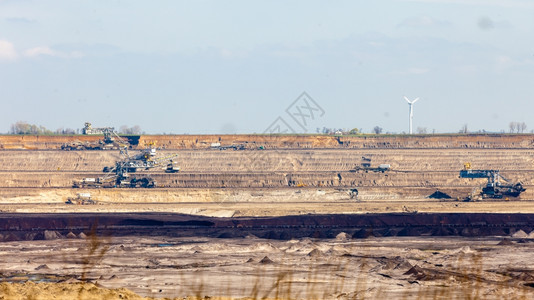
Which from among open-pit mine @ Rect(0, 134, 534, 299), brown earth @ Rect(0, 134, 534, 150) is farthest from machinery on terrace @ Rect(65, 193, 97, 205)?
brown earth @ Rect(0, 134, 534, 150)

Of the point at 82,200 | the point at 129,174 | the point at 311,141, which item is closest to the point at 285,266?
the point at 82,200

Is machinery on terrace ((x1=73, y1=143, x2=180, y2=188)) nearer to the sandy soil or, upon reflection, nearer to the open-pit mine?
the open-pit mine

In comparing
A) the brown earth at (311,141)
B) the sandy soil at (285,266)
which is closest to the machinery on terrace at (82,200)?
the sandy soil at (285,266)

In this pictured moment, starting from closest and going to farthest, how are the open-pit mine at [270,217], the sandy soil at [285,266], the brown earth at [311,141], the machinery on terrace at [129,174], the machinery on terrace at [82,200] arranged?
the sandy soil at [285,266] < the open-pit mine at [270,217] < the machinery on terrace at [82,200] < the machinery on terrace at [129,174] < the brown earth at [311,141]

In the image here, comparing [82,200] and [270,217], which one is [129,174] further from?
[270,217]

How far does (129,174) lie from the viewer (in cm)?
8738

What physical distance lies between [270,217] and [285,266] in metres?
23.9

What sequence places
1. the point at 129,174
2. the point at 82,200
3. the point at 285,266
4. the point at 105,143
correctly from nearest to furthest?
the point at 285,266 → the point at 82,200 → the point at 129,174 → the point at 105,143

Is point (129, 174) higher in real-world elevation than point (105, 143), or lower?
lower

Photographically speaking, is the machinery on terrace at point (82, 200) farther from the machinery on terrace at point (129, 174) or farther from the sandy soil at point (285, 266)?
the sandy soil at point (285, 266)

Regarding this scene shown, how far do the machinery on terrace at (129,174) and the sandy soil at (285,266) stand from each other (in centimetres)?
3182

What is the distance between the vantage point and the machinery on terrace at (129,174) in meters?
82.9

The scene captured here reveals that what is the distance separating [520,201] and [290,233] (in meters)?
32.3

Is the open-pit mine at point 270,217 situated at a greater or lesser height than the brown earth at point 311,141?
lesser
